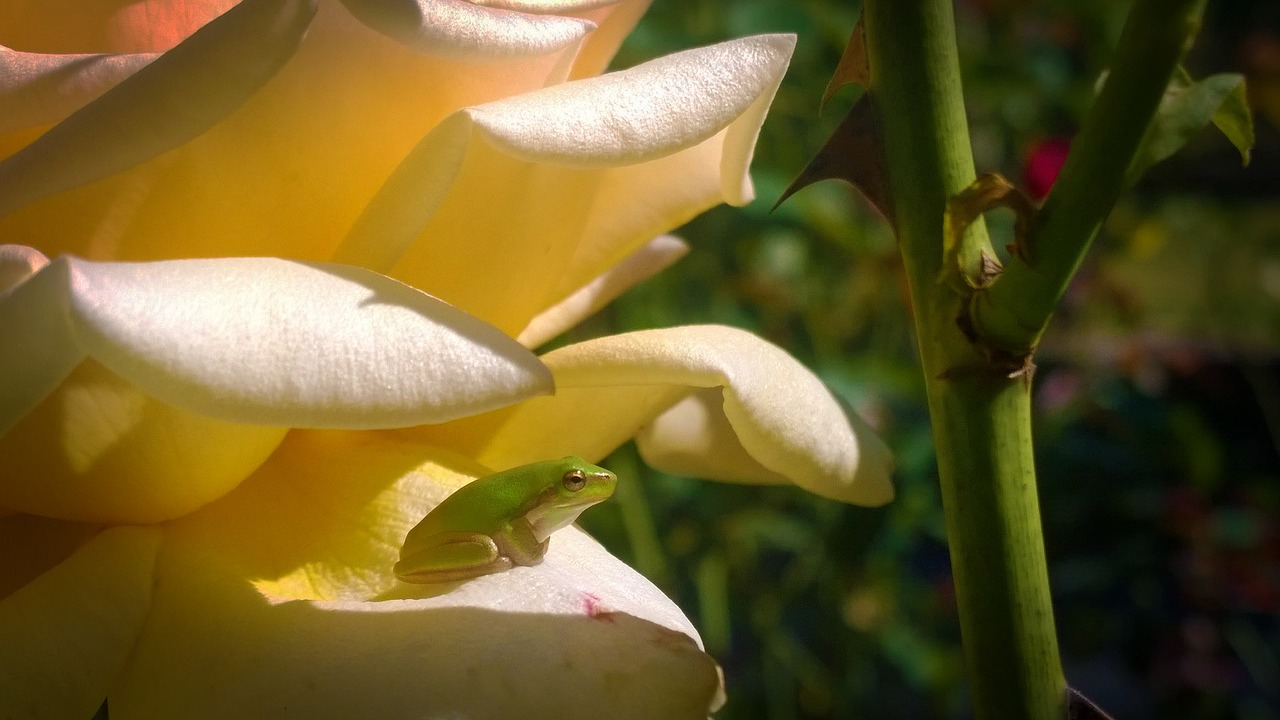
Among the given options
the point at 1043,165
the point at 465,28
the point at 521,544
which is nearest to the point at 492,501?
the point at 521,544

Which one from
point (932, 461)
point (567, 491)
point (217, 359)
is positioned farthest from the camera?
point (932, 461)

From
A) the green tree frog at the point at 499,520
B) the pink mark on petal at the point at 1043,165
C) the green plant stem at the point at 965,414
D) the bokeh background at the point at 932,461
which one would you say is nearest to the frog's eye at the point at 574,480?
the green tree frog at the point at 499,520

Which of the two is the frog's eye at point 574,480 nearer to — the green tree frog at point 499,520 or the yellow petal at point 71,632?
the green tree frog at point 499,520

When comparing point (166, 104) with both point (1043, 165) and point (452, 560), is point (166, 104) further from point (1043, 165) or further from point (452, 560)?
point (1043, 165)

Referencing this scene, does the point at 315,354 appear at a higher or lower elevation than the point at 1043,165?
higher

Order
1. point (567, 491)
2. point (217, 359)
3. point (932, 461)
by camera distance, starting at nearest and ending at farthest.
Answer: point (217, 359), point (567, 491), point (932, 461)

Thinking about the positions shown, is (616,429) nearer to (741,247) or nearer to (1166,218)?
(741,247)

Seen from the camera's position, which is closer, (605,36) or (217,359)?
(217,359)

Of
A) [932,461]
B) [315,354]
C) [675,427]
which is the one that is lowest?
[932,461]
